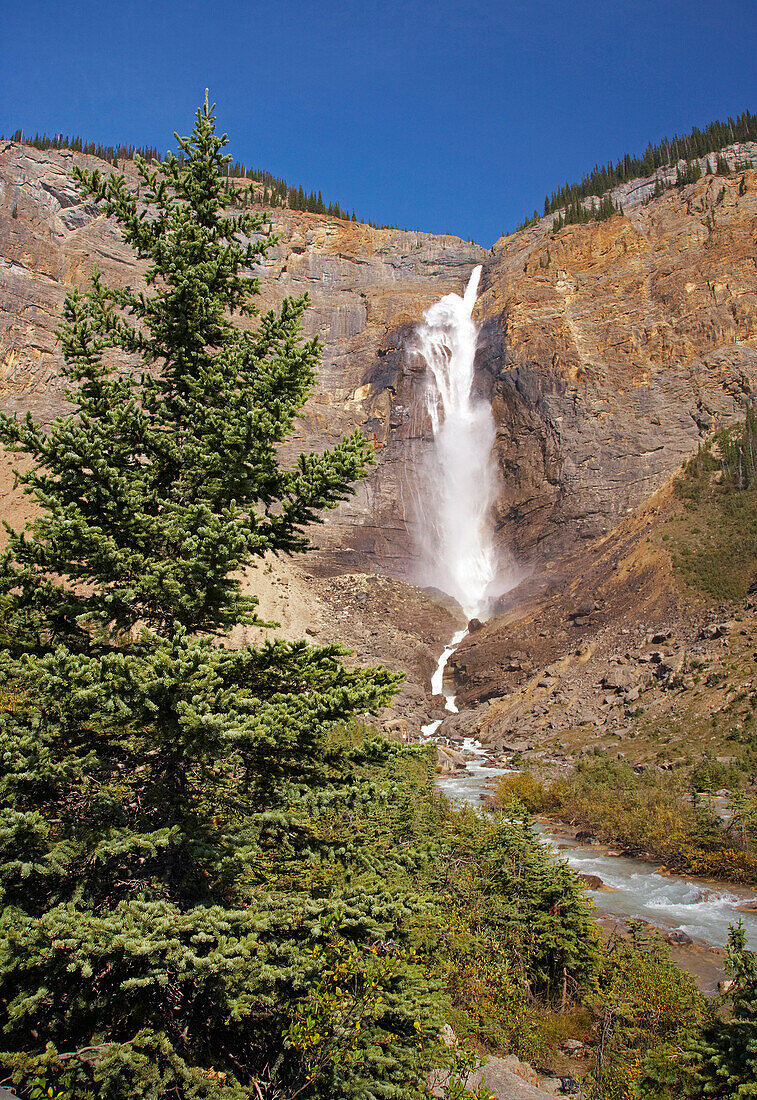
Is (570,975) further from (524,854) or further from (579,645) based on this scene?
(579,645)

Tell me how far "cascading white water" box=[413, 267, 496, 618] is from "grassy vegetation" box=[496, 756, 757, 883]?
106ft

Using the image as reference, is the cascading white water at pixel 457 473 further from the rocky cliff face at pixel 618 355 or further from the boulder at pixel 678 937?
the boulder at pixel 678 937

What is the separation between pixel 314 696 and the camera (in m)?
5.86

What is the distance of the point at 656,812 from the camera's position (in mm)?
22328

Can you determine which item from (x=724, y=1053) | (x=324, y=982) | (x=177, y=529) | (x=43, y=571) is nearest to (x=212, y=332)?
(x=177, y=529)

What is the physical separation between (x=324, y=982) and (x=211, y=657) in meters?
2.67

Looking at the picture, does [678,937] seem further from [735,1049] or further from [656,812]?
[735,1049]

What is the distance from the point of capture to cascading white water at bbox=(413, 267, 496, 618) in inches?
2562

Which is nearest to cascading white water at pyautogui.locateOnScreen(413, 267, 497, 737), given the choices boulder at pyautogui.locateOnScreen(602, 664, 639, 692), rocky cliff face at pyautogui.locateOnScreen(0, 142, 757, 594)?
rocky cliff face at pyautogui.locateOnScreen(0, 142, 757, 594)

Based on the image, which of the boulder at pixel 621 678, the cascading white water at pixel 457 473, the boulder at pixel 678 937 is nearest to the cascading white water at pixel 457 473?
the cascading white water at pixel 457 473

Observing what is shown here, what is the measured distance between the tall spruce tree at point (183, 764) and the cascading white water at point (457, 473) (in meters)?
54.9

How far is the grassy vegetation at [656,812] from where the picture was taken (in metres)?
19.5

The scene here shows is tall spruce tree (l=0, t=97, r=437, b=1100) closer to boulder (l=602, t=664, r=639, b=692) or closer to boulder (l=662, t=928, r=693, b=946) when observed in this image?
boulder (l=662, t=928, r=693, b=946)

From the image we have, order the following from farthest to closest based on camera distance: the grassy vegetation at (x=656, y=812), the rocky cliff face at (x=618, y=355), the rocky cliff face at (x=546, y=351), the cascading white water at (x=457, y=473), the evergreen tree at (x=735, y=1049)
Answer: the cascading white water at (x=457, y=473)
the rocky cliff face at (x=618, y=355)
the rocky cliff face at (x=546, y=351)
the grassy vegetation at (x=656, y=812)
the evergreen tree at (x=735, y=1049)
